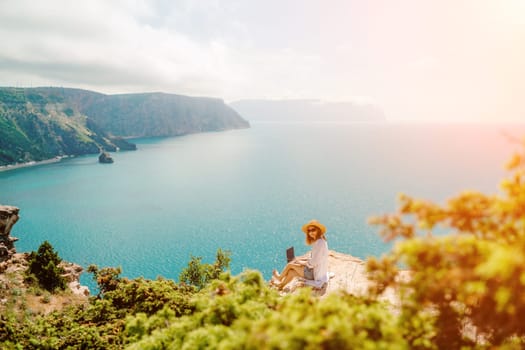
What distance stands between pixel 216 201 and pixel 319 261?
61581mm

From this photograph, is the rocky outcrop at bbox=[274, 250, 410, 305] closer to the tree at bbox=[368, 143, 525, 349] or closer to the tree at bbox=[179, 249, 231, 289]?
the tree at bbox=[368, 143, 525, 349]

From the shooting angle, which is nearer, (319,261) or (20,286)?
(319,261)

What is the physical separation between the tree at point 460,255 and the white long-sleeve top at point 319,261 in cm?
768

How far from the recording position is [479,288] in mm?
3398

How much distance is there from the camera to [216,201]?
73438 mm

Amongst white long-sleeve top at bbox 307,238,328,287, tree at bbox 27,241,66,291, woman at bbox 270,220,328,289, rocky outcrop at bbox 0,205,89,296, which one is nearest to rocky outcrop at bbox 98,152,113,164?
rocky outcrop at bbox 0,205,89,296

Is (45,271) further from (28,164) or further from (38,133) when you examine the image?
(38,133)

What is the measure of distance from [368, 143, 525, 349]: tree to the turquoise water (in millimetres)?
13072

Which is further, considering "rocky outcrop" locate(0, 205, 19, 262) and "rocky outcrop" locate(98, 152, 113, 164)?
"rocky outcrop" locate(98, 152, 113, 164)

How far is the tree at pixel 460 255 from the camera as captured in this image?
3830 mm

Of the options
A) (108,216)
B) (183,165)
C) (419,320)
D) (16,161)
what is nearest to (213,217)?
(108,216)

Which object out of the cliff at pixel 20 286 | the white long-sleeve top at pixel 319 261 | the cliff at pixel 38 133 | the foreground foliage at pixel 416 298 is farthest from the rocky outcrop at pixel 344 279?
the cliff at pixel 38 133

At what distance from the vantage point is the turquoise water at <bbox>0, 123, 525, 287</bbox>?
4747 cm

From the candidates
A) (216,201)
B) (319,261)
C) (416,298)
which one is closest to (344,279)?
(319,261)
